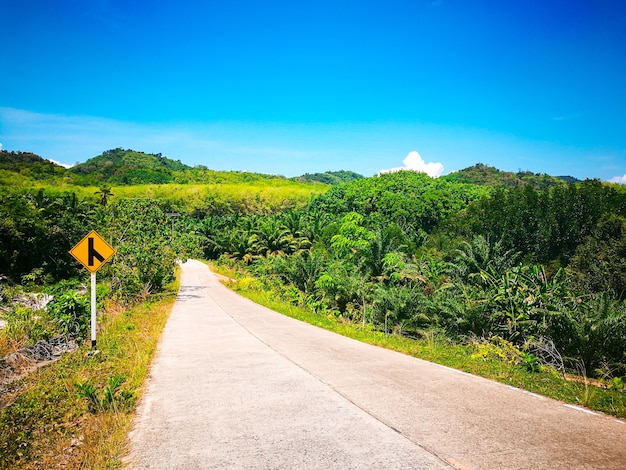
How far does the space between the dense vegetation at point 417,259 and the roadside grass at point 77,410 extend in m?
7.92

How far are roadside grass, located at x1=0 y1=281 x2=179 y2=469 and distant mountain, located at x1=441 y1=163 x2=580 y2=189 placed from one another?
104 meters

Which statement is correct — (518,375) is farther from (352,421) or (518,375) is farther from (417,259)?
(417,259)

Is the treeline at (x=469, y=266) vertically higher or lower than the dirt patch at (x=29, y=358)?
higher

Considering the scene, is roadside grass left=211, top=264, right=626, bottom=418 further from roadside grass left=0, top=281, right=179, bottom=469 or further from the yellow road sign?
the yellow road sign

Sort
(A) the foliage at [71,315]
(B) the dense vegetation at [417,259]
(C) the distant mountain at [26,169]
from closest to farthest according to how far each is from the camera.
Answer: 1. (B) the dense vegetation at [417,259]
2. (A) the foliage at [71,315]
3. (C) the distant mountain at [26,169]

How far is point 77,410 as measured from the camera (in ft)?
18.8

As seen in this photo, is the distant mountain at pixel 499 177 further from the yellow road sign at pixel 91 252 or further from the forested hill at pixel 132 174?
the yellow road sign at pixel 91 252

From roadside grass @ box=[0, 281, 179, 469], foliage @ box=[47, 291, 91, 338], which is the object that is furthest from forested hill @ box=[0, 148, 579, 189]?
roadside grass @ box=[0, 281, 179, 469]

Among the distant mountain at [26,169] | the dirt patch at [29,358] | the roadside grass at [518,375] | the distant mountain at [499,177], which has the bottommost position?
the dirt patch at [29,358]

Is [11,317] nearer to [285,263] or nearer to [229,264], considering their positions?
[285,263]

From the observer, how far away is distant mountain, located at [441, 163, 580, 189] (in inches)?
4237

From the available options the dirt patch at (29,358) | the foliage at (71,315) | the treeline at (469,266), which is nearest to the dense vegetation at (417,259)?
the treeline at (469,266)

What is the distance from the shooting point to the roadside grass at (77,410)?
4387 millimetres

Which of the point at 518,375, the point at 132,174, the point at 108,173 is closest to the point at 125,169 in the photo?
the point at 108,173
